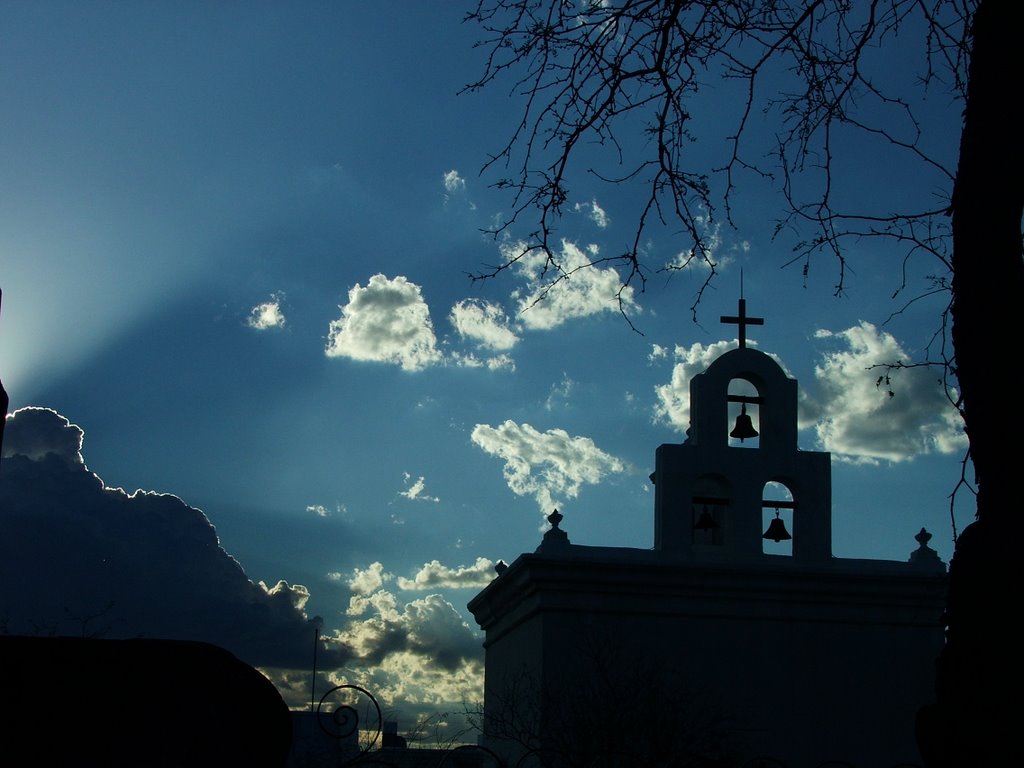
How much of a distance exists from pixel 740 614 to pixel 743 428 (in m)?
2.89

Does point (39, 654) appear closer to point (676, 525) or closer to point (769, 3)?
point (769, 3)

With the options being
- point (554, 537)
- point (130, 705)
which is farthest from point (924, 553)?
point (130, 705)

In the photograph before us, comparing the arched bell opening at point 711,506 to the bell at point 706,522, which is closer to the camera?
the bell at point 706,522

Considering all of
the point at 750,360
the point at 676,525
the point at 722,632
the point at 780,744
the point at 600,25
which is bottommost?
the point at 780,744

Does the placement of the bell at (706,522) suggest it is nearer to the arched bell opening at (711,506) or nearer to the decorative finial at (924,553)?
the arched bell opening at (711,506)

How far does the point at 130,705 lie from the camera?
12.7 ft

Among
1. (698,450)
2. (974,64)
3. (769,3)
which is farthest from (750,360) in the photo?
(974,64)

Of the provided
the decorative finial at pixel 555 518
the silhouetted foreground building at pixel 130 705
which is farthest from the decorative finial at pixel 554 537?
the silhouetted foreground building at pixel 130 705

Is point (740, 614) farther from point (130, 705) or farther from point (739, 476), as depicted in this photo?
point (130, 705)

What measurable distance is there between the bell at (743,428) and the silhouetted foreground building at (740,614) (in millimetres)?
22

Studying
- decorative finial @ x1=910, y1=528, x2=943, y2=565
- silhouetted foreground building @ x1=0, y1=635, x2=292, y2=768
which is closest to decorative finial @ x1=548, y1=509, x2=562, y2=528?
decorative finial @ x1=910, y1=528, x2=943, y2=565

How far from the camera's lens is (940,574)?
62.9 ft

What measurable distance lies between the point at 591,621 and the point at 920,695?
5.49 meters

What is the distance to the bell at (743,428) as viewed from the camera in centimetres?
1930
